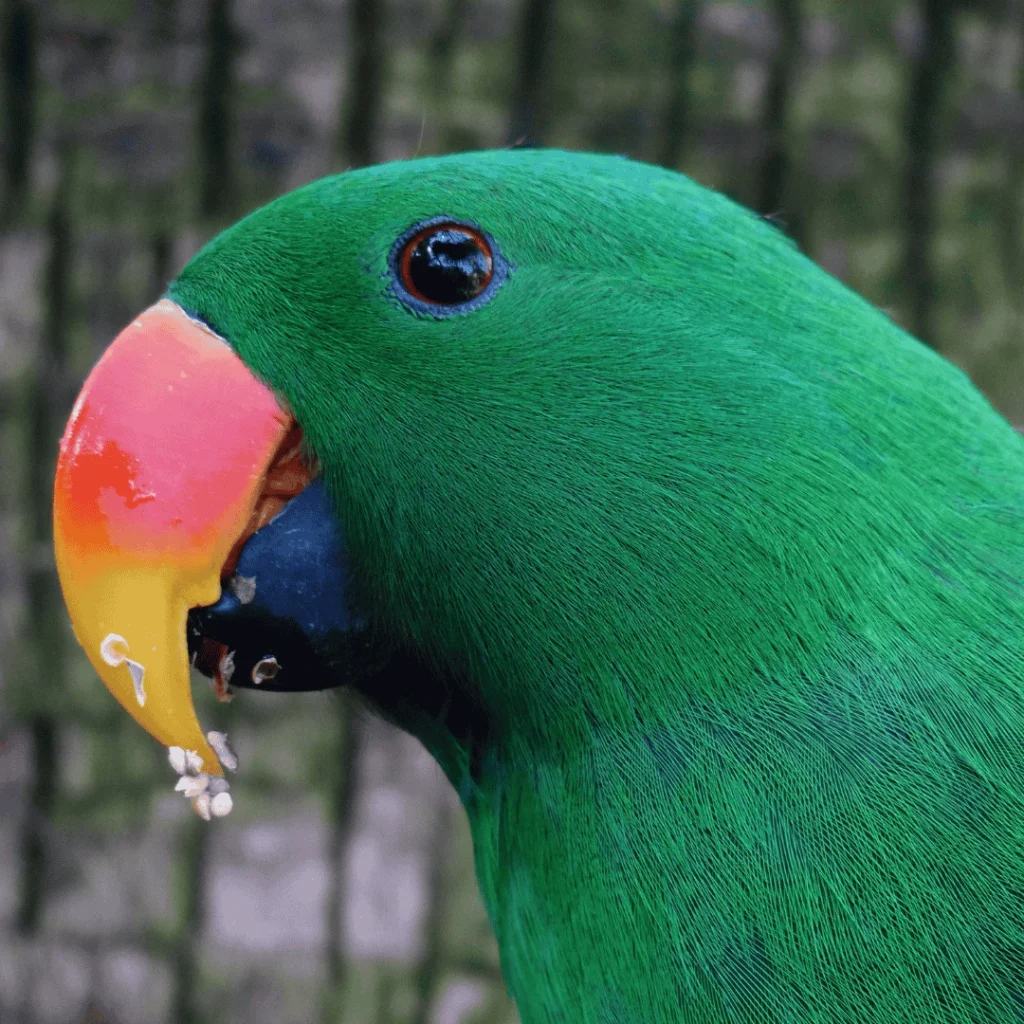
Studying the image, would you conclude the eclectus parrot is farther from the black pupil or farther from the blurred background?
the blurred background

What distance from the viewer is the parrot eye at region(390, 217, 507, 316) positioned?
1.07 meters

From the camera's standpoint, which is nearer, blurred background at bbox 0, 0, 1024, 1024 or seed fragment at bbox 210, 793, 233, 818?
seed fragment at bbox 210, 793, 233, 818

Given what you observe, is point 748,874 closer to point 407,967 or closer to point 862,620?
point 862,620

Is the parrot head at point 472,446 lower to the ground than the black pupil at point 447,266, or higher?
lower

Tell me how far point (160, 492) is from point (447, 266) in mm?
365

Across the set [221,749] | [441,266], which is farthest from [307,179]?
[221,749]

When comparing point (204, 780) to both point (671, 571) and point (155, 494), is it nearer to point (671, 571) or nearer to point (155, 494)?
point (155, 494)

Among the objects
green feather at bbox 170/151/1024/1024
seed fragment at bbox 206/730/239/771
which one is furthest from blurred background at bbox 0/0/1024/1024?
green feather at bbox 170/151/1024/1024

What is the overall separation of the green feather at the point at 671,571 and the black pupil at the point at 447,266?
3 cm

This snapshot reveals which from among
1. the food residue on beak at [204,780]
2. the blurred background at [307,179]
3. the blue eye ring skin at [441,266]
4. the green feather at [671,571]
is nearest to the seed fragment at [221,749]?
the food residue on beak at [204,780]

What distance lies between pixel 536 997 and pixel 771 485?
593 millimetres

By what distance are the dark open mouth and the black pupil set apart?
0.66 feet

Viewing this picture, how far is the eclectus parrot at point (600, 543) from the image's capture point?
3.27 feet

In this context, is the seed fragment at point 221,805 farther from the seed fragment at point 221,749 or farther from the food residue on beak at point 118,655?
the food residue on beak at point 118,655
